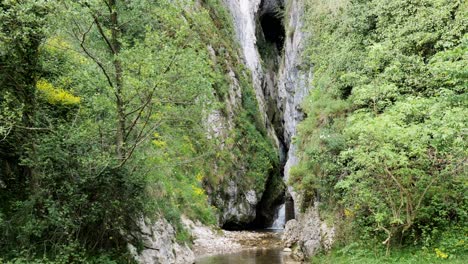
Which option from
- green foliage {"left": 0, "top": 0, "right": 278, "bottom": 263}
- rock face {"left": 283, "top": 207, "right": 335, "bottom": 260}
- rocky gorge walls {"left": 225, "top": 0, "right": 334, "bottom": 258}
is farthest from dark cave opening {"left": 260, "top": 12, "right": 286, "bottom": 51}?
green foliage {"left": 0, "top": 0, "right": 278, "bottom": 263}

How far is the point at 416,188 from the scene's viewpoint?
35.9ft

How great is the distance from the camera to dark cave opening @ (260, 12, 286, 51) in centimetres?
4794

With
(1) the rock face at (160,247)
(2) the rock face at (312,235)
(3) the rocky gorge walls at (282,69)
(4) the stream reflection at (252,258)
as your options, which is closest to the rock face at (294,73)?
(3) the rocky gorge walls at (282,69)

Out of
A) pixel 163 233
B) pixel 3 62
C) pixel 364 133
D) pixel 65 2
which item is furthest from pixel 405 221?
pixel 3 62

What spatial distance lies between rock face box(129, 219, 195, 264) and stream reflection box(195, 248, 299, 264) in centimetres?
102

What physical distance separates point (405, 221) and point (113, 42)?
991cm

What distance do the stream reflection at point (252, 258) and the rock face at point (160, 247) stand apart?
1.02m

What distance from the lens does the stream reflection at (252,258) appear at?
15634mm

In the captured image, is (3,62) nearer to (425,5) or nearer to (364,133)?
(364,133)

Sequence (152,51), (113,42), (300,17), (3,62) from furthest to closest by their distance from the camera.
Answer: (300,17) < (113,42) < (152,51) < (3,62)

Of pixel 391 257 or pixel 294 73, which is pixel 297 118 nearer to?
pixel 294 73

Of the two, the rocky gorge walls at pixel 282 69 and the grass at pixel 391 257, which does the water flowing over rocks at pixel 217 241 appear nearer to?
the rocky gorge walls at pixel 282 69

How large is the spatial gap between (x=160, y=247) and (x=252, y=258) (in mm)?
5426

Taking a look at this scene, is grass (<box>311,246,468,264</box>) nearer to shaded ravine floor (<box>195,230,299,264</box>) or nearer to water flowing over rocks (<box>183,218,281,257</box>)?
shaded ravine floor (<box>195,230,299,264</box>)
